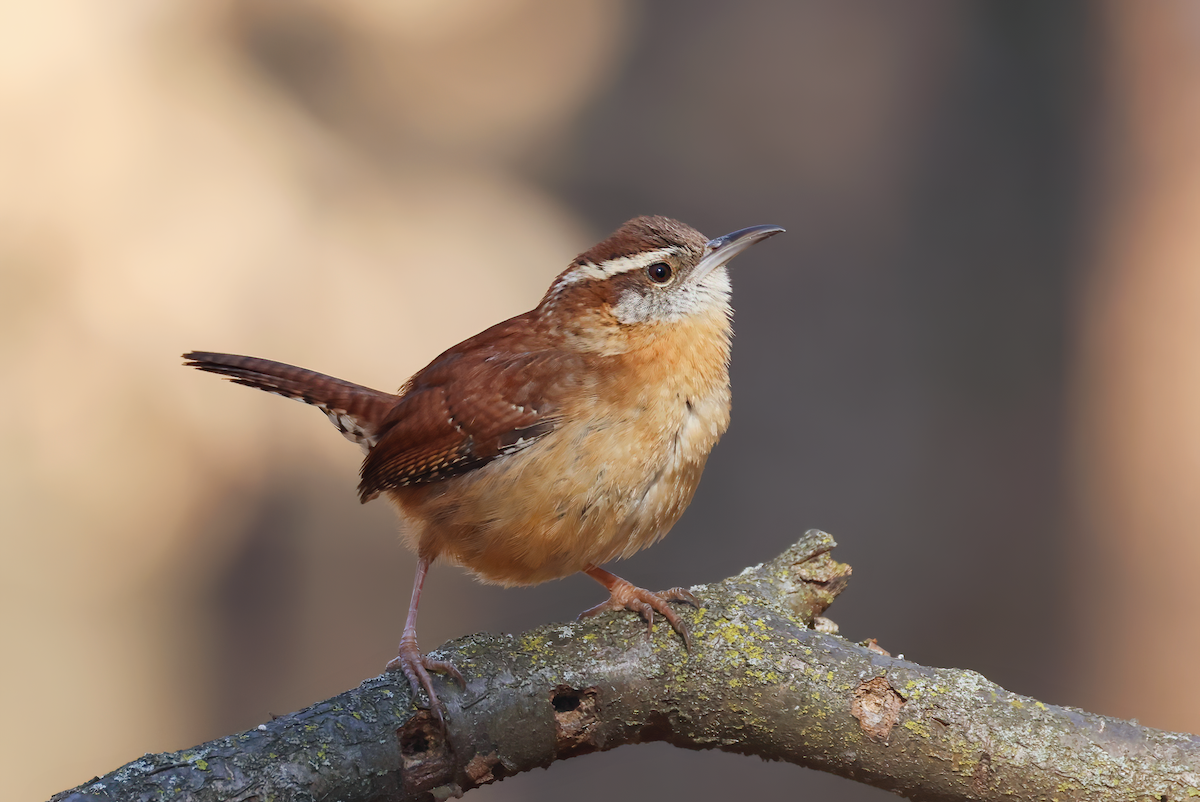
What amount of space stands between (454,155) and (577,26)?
984 mm

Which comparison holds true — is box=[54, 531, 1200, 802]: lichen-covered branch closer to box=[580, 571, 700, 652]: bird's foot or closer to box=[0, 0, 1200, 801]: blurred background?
box=[580, 571, 700, 652]: bird's foot

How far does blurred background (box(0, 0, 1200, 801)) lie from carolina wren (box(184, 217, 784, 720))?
7.05ft

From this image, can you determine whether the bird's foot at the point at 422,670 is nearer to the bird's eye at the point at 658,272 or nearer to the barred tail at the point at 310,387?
the barred tail at the point at 310,387

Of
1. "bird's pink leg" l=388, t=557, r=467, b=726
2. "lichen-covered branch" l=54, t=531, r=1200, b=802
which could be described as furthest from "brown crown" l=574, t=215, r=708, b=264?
"bird's pink leg" l=388, t=557, r=467, b=726

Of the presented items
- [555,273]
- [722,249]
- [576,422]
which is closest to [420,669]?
[576,422]

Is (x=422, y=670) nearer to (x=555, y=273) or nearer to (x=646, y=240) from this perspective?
(x=646, y=240)

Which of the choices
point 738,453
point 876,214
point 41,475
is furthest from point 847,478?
point 41,475

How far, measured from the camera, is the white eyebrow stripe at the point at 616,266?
2654 mm

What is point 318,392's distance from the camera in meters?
2.89

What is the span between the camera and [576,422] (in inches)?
95.8

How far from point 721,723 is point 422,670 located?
724 mm

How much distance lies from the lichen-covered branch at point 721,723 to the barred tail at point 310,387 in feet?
2.83

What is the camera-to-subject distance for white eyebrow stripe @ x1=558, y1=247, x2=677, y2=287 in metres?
2.65

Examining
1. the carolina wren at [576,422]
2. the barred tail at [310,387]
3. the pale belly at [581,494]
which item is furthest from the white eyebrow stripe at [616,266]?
the barred tail at [310,387]
